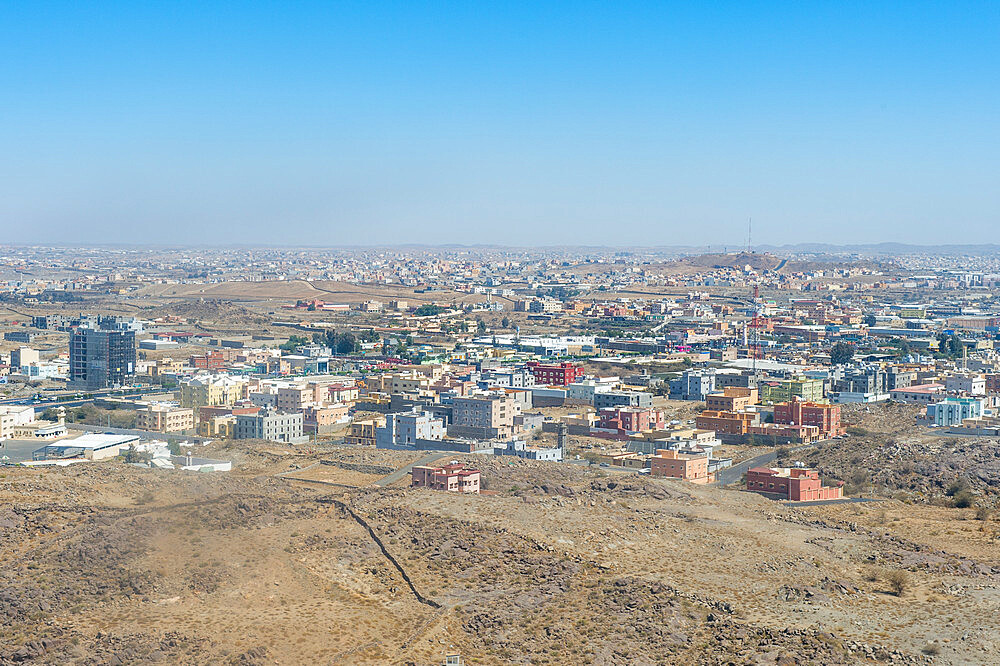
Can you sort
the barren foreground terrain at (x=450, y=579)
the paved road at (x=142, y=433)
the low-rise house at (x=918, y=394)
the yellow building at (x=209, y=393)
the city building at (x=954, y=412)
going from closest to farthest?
the barren foreground terrain at (x=450, y=579) < the paved road at (x=142, y=433) < the city building at (x=954, y=412) < the yellow building at (x=209, y=393) < the low-rise house at (x=918, y=394)

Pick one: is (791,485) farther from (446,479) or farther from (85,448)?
(85,448)

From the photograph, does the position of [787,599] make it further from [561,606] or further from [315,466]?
[315,466]

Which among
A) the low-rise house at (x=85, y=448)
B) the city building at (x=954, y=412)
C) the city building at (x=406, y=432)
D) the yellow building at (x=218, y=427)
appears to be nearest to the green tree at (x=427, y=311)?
the yellow building at (x=218, y=427)

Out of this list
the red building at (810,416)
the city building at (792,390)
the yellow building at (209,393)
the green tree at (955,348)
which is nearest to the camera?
the red building at (810,416)

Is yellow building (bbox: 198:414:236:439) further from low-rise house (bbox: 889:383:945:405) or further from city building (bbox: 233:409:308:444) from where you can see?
low-rise house (bbox: 889:383:945:405)

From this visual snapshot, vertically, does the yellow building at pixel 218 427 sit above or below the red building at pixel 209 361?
below

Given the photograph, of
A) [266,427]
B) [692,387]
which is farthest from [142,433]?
[692,387]

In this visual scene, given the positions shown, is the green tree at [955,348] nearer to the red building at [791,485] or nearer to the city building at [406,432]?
the city building at [406,432]

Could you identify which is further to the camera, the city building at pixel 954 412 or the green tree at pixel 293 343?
the green tree at pixel 293 343
